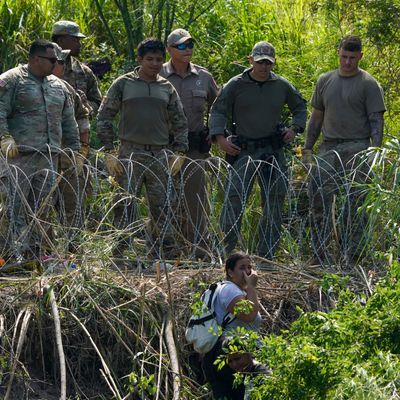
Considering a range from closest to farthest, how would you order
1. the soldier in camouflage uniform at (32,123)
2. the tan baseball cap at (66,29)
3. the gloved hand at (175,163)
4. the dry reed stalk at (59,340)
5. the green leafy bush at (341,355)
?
the green leafy bush at (341,355)
the dry reed stalk at (59,340)
the soldier in camouflage uniform at (32,123)
the gloved hand at (175,163)
the tan baseball cap at (66,29)

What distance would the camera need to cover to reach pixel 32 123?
10188 mm

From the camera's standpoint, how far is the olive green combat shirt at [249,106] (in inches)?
420

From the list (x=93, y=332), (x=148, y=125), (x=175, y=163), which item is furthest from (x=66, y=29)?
(x=93, y=332)

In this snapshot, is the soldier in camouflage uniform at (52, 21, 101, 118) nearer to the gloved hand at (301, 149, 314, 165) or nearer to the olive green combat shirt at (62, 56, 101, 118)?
the olive green combat shirt at (62, 56, 101, 118)

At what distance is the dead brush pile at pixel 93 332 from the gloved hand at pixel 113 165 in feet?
3.85

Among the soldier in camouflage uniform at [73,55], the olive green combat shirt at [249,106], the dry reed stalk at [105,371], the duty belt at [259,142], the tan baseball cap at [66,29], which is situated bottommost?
the dry reed stalk at [105,371]

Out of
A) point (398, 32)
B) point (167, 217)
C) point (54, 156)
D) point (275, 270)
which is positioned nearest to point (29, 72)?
Result: point (54, 156)

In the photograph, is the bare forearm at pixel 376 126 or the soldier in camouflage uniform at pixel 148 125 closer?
the soldier in camouflage uniform at pixel 148 125

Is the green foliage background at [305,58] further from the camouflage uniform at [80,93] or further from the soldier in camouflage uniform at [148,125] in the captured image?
the soldier in camouflage uniform at [148,125]

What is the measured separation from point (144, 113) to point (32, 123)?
2.83 ft

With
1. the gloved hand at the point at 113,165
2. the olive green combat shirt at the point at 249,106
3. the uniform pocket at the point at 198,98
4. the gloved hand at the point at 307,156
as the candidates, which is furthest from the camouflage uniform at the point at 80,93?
the gloved hand at the point at 307,156

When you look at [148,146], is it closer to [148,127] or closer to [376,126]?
[148,127]

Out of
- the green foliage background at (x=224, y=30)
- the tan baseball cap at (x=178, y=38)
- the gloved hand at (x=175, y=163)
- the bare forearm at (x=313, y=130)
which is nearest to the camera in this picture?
the gloved hand at (x=175, y=163)

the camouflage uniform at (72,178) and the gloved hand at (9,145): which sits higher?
the gloved hand at (9,145)
